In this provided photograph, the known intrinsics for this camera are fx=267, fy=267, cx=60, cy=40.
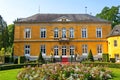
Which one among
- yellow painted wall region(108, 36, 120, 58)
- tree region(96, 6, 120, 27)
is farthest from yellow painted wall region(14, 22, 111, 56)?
tree region(96, 6, 120, 27)

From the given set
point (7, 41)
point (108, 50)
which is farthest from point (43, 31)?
point (7, 41)

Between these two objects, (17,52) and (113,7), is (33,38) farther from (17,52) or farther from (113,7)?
(113,7)

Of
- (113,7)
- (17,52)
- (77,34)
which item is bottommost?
(17,52)

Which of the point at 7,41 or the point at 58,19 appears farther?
the point at 7,41

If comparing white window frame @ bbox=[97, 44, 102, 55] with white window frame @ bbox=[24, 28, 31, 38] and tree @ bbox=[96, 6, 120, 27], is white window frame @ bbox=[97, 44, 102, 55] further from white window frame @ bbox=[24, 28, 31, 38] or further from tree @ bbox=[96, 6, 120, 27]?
tree @ bbox=[96, 6, 120, 27]

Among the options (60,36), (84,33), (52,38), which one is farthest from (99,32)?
(52,38)

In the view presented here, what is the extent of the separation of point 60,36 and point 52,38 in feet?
5.01

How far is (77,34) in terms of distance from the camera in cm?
4962

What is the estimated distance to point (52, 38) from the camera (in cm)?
4941

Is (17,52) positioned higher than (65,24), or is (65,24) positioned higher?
(65,24)

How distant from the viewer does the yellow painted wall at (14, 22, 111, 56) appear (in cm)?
4922

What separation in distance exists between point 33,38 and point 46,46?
2.86 metres

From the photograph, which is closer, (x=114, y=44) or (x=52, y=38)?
(x=114, y=44)

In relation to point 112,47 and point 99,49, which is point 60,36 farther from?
point 112,47
